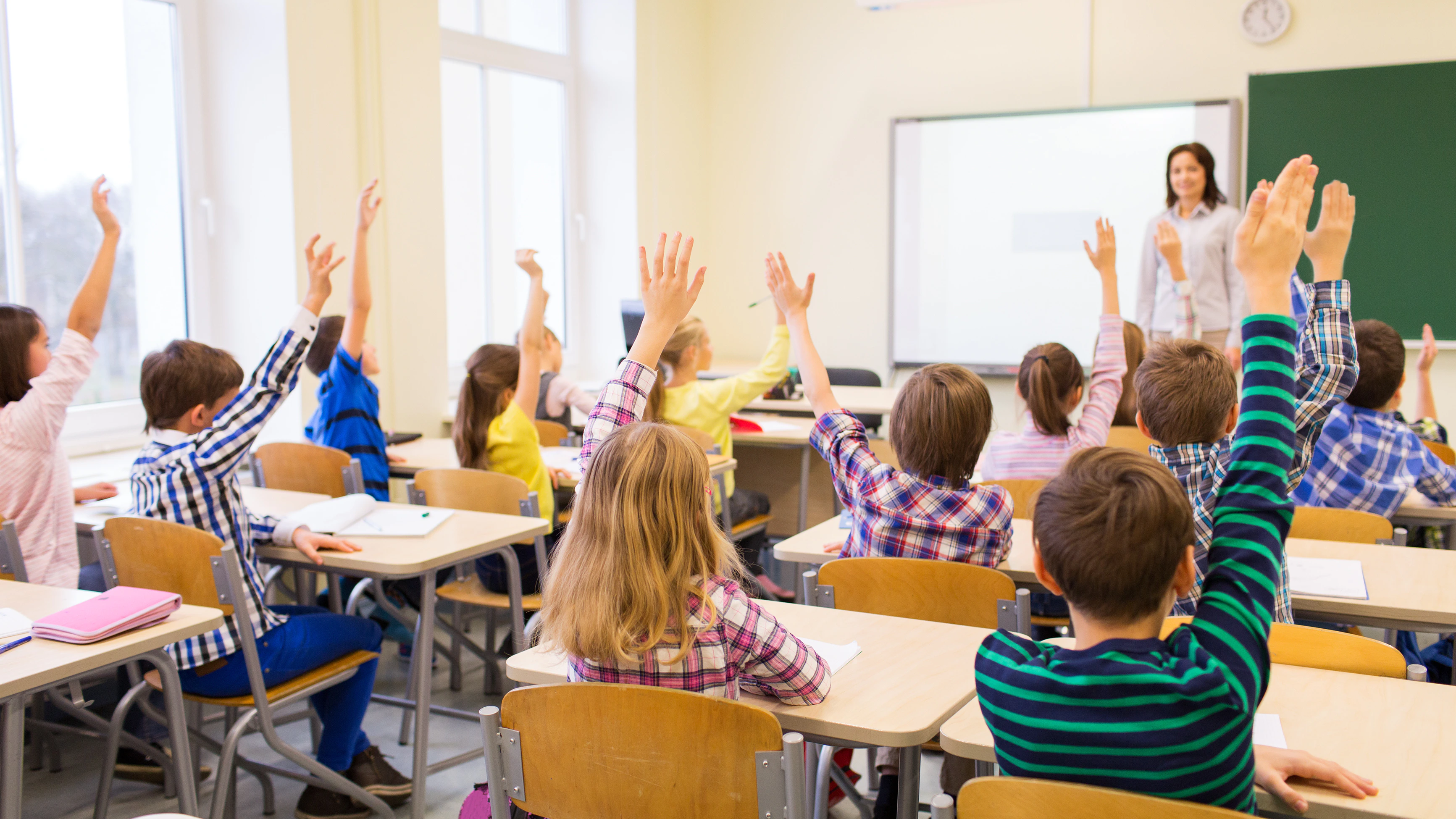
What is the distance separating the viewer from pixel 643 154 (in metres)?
6.07

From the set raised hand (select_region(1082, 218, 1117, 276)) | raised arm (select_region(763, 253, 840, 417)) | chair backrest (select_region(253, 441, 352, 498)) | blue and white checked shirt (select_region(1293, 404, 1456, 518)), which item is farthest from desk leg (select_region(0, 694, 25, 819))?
blue and white checked shirt (select_region(1293, 404, 1456, 518))

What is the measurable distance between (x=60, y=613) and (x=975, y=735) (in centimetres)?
147

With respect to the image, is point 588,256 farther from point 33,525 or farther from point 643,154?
point 33,525

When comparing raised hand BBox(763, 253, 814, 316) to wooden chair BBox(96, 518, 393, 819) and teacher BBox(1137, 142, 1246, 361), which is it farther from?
teacher BBox(1137, 142, 1246, 361)

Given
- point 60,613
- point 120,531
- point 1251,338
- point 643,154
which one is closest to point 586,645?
point 1251,338

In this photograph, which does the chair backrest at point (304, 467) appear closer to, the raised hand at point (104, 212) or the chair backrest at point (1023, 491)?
the raised hand at point (104, 212)

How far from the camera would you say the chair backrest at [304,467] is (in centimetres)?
328

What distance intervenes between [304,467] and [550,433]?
1.09 metres

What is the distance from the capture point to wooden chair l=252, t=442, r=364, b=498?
3219 millimetres

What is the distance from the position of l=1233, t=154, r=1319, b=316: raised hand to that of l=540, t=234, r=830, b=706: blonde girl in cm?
70

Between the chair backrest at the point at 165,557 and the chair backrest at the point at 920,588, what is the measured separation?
Result: 48.5 inches

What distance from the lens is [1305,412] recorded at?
6.30ft

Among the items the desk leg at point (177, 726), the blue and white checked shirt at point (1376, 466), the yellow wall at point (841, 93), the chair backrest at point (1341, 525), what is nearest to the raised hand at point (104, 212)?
the desk leg at point (177, 726)

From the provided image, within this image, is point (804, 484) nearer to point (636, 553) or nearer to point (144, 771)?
point (144, 771)
